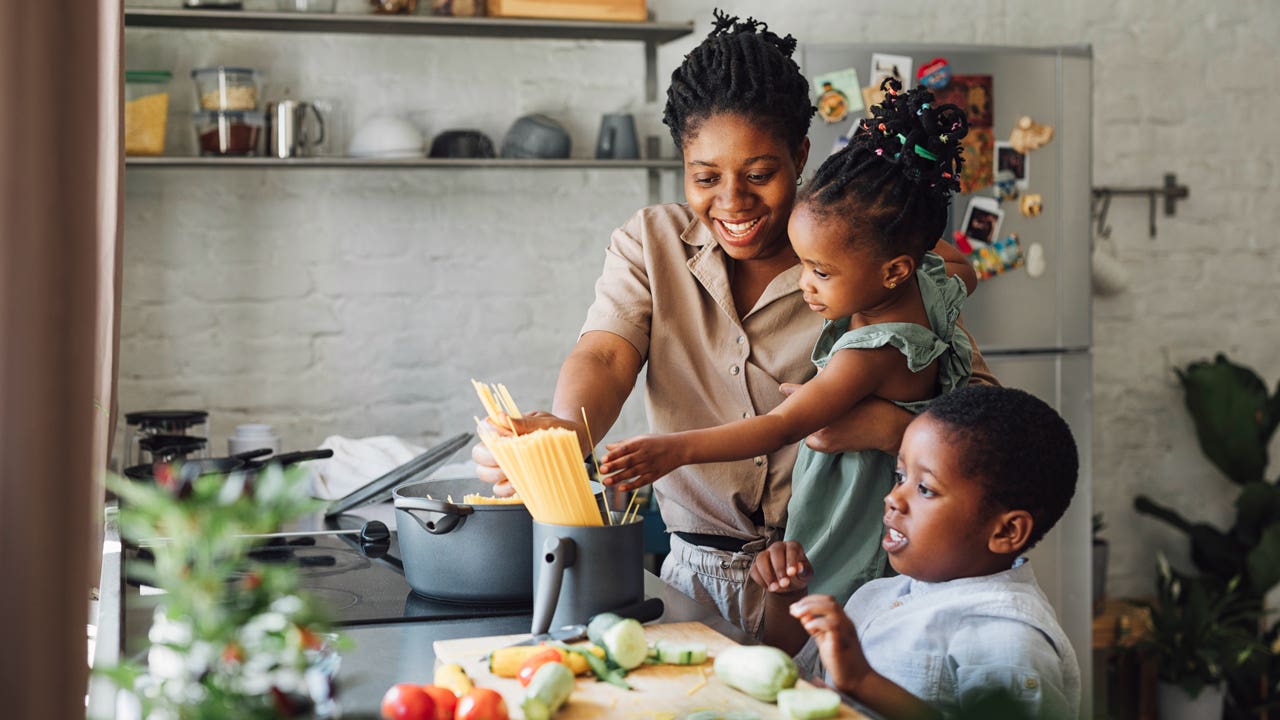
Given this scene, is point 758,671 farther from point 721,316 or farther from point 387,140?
point 387,140

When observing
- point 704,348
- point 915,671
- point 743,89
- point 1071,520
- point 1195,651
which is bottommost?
point 1195,651

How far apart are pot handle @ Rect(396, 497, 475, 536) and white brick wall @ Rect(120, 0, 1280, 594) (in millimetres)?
2173

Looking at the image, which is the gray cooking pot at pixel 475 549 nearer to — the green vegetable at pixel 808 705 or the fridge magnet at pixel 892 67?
the green vegetable at pixel 808 705

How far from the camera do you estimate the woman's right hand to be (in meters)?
1.28

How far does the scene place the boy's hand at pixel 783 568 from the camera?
4.44 ft

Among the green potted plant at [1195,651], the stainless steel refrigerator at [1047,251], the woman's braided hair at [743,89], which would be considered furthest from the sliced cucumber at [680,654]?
the green potted plant at [1195,651]

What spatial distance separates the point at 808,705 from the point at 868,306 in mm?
751

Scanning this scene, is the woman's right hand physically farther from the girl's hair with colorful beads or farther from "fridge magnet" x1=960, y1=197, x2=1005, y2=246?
"fridge magnet" x1=960, y1=197, x2=1005, y2=246

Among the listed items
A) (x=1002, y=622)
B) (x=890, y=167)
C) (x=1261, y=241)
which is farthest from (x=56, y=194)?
(x=1261, y=241)

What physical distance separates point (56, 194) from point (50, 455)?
16 cm

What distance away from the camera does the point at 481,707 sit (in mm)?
871

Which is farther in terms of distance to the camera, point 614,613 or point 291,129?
point 291,129

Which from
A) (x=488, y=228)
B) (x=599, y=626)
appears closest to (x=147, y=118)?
(x=488, y=228)

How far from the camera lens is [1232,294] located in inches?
157
